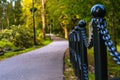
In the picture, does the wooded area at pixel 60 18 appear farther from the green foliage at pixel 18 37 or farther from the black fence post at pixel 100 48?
the black fence post at pixel 100 48

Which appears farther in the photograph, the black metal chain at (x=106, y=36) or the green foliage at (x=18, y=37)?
the green foliage at (x=18, y=37)

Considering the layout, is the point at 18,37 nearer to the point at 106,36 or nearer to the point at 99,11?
the point at 99,11

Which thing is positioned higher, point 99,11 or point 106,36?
point 99,11

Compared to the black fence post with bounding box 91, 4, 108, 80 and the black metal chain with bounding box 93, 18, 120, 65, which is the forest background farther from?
the black metal chain with bounding box 93, 18, 120, 65

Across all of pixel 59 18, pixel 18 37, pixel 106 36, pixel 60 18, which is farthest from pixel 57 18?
pixel 106 36

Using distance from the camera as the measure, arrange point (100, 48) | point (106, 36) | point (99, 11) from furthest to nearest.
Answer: point (100, 48), point (99, 11), point (106, 36)

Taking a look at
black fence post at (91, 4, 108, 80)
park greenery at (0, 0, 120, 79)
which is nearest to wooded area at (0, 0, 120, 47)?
park greenery at (0, 0, 120, 79)

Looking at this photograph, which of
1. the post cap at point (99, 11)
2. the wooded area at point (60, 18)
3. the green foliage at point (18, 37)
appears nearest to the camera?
the post cap at point (99, 11)

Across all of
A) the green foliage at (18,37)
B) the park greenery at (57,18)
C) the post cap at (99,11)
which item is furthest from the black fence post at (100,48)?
the green foliage at (18,37)

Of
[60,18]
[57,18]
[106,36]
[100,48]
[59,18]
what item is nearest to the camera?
[106,36]

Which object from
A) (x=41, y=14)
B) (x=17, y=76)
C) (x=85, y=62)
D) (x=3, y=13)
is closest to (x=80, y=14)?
(x=17, y=76)

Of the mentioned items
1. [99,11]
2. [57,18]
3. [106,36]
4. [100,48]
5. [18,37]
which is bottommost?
[18,37]

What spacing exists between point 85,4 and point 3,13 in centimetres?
9490

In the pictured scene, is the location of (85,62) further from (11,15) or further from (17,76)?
(11,15)
